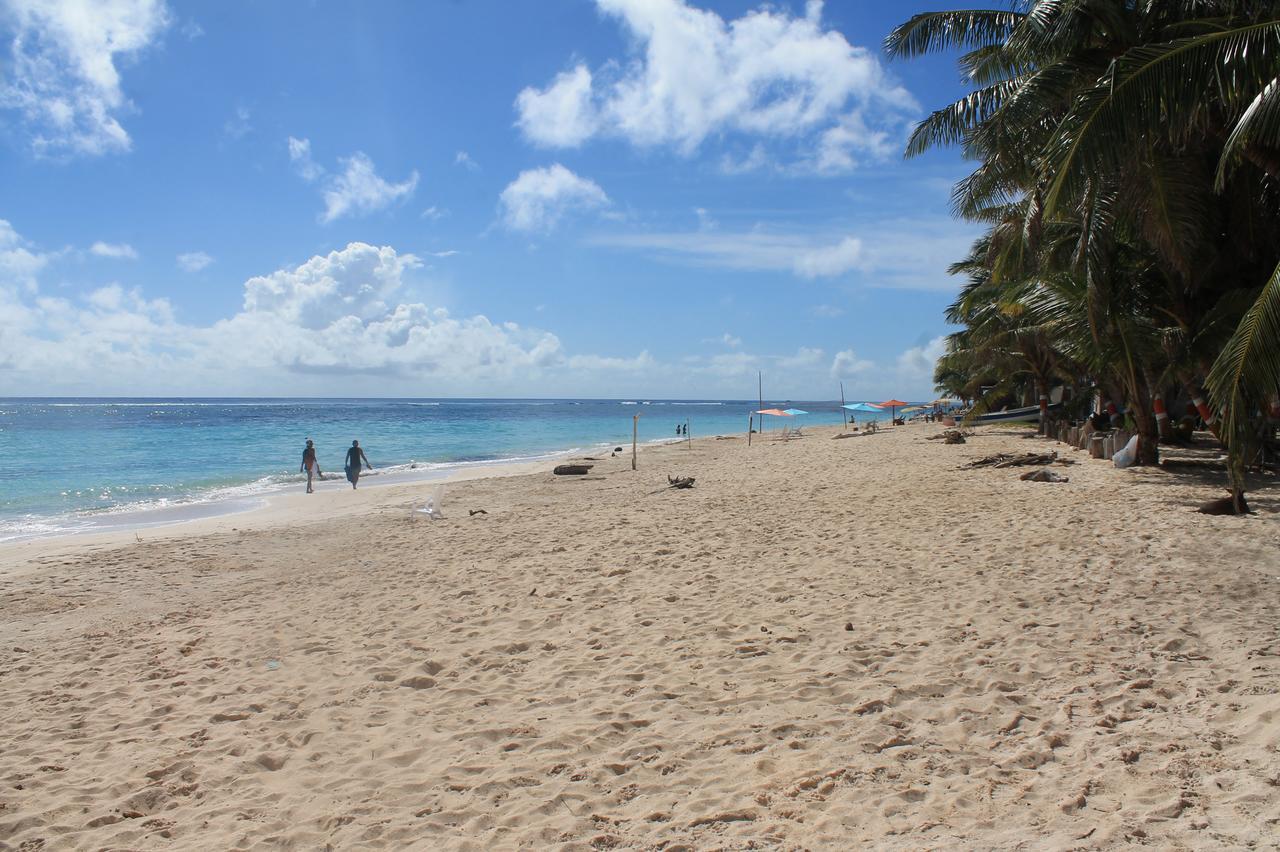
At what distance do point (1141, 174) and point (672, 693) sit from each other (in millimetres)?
10358

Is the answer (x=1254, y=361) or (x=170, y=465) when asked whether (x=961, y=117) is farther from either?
(x=170, y=465)

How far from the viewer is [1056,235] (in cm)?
1611

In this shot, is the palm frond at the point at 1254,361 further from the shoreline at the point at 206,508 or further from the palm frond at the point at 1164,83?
the shoreline at the point at 206,508

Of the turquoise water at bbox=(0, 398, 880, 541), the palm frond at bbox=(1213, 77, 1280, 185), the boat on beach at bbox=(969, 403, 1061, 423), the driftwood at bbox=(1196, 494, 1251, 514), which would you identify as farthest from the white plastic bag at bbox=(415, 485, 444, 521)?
the boat on beach at bbox=(969, 403, 1061, 423)

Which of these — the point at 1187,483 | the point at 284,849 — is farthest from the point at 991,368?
the point at 284,849

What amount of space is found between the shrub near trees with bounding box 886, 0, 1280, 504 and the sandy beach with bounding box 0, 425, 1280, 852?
6.10 ft

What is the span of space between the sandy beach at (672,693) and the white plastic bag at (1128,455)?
5034 mm

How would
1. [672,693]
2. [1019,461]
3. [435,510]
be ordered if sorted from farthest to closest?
[1019,461]
[435,510]
[672,693]

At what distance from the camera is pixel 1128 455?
13688mm

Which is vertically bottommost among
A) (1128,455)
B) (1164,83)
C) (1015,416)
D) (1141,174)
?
(1128,455)

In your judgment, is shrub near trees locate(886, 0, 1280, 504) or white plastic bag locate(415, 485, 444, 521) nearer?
shrub near trees locate(886, 0, 1280, 504)

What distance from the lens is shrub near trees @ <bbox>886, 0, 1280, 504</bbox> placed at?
6.02 meters

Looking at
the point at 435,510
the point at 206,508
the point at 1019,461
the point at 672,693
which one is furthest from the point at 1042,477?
the point at 206,508

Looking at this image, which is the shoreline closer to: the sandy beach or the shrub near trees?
the sandy beach
